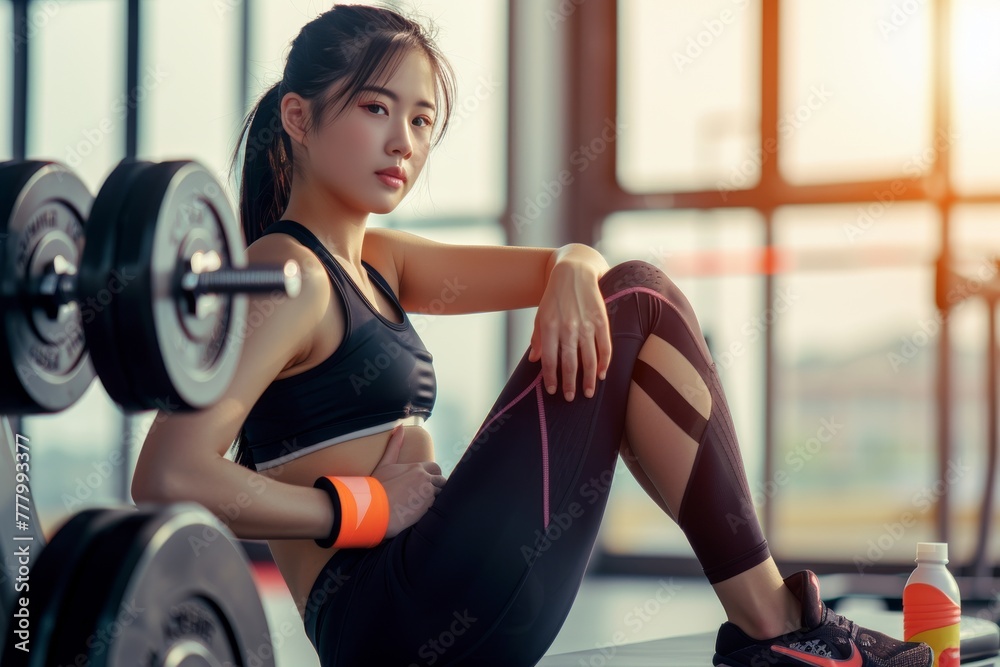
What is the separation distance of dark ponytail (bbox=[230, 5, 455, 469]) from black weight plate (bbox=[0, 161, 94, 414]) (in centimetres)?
45

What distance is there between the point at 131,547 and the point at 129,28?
4092mm

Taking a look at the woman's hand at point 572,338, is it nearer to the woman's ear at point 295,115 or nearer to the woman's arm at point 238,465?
the woman's arm at point 238,465

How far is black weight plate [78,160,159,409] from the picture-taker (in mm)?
704

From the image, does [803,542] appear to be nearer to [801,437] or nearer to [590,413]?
[801,437]

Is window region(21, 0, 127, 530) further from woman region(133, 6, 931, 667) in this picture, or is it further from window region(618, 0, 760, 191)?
woman region(133, 6, 931, 667)

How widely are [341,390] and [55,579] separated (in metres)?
0.47

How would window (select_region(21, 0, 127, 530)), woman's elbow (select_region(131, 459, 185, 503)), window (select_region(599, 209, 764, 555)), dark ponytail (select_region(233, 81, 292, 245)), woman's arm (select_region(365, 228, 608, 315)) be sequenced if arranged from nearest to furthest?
woman's elbow (select_region(131, 459, 185, 503)) < dark ponytail (select_region(233, 81, 292, 245)) < woman's arm (select_region(365, 228, 608, 315)) < window (select_region(599, 209, 764, 555)) < window (select_region(21, 0, 127, 530))

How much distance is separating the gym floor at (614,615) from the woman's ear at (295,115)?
973 mm

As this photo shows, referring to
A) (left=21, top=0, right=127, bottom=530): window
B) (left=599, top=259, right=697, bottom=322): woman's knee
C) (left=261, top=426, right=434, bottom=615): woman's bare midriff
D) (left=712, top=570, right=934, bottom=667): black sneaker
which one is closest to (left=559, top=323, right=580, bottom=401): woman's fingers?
(left=599, top=259, right=697, bottom=322): woman's knee

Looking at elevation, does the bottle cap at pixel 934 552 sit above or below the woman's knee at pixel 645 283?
below

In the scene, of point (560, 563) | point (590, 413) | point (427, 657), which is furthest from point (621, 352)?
point (427, 657)

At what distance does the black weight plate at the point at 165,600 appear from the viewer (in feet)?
2.16

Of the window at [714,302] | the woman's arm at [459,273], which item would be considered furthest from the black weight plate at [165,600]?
the window at [714,302]

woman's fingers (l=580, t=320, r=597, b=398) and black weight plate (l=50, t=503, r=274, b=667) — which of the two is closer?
black weight plate (l=50, t=503, r=274, b=667)
